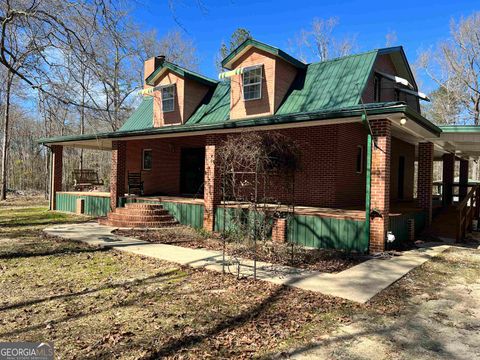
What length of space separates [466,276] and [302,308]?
156 inches

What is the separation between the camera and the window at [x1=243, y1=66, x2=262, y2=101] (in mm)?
13227

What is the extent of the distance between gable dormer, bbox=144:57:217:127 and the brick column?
2698 millimetres

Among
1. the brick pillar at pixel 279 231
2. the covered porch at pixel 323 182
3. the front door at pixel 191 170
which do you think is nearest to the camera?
the covered porch at pixel 323 182

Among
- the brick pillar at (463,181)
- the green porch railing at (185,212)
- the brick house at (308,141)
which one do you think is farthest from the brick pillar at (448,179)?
the green porch railing at (185,212)

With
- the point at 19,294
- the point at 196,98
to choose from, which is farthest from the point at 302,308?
the point at 196,98

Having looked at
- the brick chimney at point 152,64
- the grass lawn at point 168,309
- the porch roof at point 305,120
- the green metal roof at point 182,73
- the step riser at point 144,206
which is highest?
the brick chimney at point 152,64

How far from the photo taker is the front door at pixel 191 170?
16.5 metres

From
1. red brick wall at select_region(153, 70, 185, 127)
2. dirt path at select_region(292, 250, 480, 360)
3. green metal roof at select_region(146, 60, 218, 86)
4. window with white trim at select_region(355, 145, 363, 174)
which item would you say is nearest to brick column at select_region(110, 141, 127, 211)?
red brick wall at select_region(153, 70, 185, 127)

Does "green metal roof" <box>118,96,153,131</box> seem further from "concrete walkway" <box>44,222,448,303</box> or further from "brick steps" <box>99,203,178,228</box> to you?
"concrete walkway" <box>44,222,448,303</box>

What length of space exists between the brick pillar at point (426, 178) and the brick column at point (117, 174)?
1105cm

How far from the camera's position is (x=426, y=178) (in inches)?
462

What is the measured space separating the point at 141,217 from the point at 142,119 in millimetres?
7686

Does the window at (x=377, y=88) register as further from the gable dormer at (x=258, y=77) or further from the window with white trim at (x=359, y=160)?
the gable dormer at (x=258, y=77)

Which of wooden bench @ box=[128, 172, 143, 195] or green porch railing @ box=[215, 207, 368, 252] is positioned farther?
wooden bench @ box=[128, 172, 143, 195]
